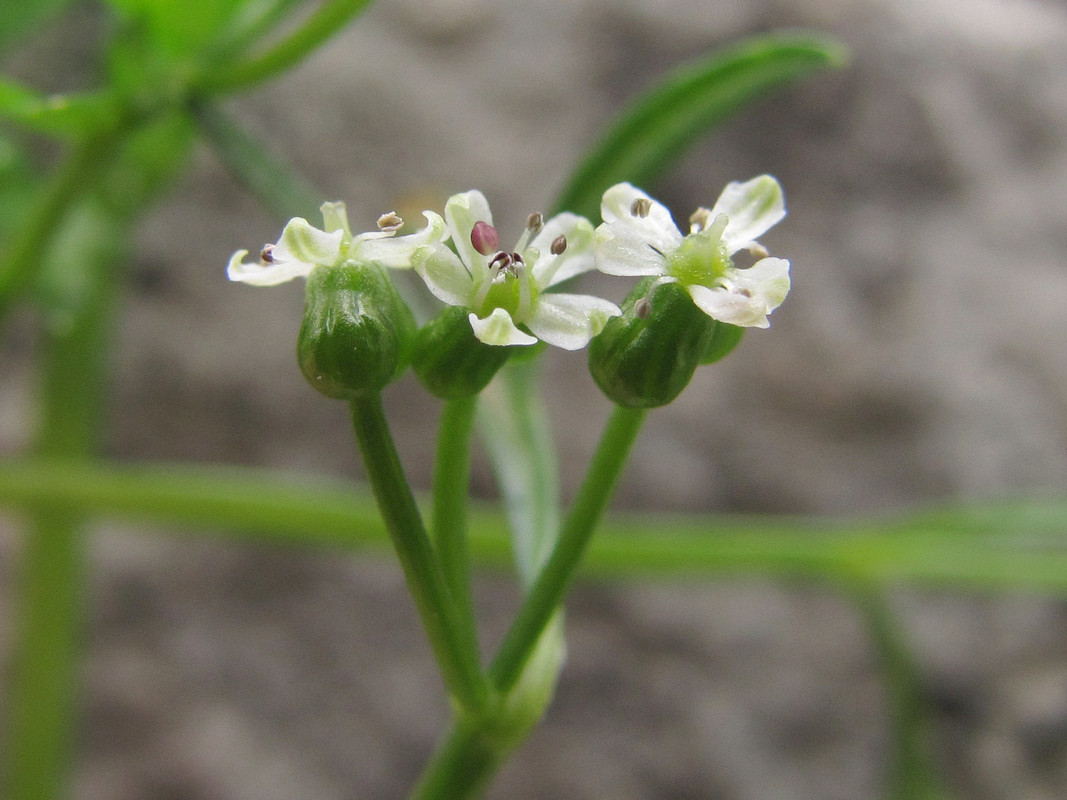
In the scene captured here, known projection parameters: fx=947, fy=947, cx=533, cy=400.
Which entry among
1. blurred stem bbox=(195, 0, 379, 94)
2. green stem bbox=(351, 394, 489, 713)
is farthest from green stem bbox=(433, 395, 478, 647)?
blurred stem bbox=(195, 0, 379, 94)

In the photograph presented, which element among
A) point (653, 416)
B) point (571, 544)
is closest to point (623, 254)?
point (571, 544)

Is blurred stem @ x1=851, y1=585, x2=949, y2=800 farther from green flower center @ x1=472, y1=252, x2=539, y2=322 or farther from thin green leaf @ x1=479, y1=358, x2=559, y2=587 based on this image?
green flower center @ x1=472, y1=252, x2=539, y2=322

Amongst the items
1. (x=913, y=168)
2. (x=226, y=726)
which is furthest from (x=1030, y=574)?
(x=226, y=726)

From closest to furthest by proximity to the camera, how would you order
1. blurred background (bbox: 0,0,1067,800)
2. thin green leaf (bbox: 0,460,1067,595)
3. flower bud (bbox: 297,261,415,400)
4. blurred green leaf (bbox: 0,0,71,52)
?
flower bud (bbox: 297,261,415,400)
blurred green leaf (bbox: 0,0,71,52)
thin green leaf (bbox: 0,460,1067,595)
blurred background (bbox: 0,0,1067,800)

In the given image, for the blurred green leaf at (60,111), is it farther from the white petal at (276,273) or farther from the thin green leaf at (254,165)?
the white petal at (276,273)

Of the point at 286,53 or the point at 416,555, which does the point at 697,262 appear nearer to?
the point at 416,555

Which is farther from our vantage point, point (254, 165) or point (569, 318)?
point (254, 165)
